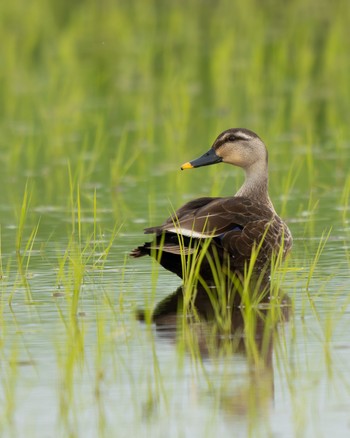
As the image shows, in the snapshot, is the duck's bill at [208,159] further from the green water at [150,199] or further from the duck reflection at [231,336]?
the duck reflection at [231,336]

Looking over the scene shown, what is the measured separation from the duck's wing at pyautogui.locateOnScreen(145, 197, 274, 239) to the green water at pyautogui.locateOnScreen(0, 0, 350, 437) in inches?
15.4

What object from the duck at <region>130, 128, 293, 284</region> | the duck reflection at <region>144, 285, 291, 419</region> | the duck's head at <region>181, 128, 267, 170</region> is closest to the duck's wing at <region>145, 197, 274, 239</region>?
the duck at <region>130, 128, 293, 284</region>

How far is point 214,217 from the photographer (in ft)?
26.3

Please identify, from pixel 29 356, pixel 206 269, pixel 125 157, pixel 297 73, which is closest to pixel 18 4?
pixel 297 73

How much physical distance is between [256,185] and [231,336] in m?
2.98

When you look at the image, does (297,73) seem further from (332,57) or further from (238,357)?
(238,357)

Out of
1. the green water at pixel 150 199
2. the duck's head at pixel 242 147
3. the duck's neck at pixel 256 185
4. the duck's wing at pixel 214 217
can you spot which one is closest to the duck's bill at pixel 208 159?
the duck's head at pixel 242 147

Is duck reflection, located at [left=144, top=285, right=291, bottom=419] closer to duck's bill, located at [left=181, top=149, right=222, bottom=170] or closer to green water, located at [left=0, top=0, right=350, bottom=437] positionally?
green water, located at [left=0, top=0, right=350, bottom=437]

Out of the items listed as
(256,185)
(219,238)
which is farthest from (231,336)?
(256,185)

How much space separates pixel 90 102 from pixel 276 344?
10.5 meters

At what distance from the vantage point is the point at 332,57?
17.5m

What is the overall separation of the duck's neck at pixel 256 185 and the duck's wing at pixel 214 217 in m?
0.60

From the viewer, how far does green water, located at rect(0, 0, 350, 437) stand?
546 cm

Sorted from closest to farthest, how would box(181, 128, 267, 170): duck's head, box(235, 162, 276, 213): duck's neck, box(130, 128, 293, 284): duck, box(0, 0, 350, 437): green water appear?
box(0, 0, 350, 437): green water
box(130, 128, 293, 284): duck
box(235, 162, 276, 213): duck's neck
box(181, 128, 267, 170): duck's head
